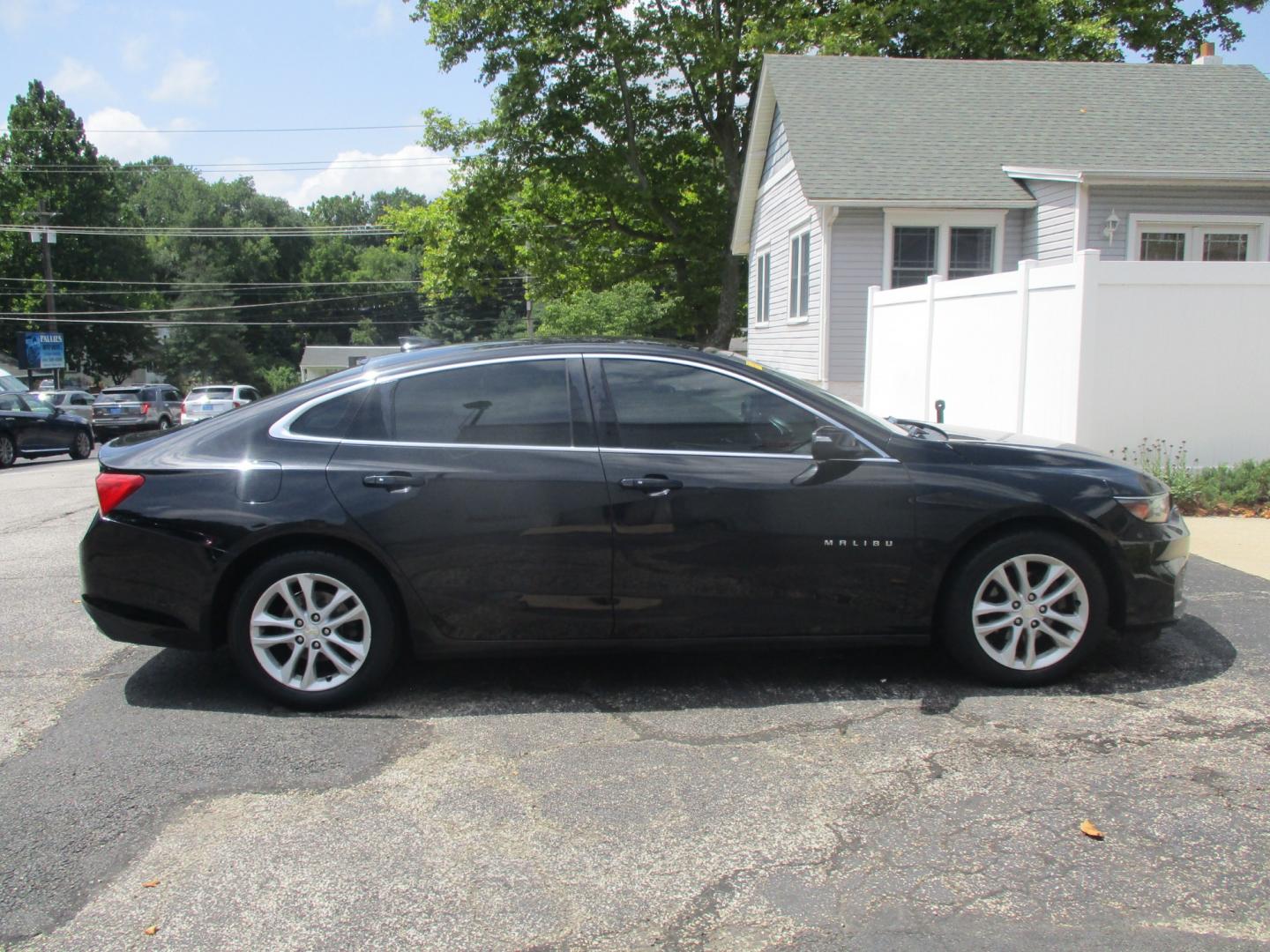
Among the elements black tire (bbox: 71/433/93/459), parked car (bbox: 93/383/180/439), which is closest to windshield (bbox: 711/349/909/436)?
black tire (bbox: 71/433/93/459)

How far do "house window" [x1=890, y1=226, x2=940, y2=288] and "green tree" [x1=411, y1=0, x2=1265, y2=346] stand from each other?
12.7 metres

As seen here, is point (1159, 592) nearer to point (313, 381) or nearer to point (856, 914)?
point (856, 914)

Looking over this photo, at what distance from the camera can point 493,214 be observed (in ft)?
101

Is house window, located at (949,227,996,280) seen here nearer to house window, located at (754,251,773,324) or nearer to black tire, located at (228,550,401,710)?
house window, located at (754,251,773,324)

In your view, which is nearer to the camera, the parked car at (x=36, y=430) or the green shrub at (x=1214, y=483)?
the green shrub at (x=1214, y=483)

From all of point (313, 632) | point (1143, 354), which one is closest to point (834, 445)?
point (313, 632)

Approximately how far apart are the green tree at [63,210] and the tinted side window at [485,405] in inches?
2319

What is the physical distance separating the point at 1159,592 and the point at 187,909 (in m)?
4.13

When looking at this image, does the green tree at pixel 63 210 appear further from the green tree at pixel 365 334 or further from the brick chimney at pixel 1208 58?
the brick chimney at pixel 1208 58

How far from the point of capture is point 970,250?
1614 centimetres

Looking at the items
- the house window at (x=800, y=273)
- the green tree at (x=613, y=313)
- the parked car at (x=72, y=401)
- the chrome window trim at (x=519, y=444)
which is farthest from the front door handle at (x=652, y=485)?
the parked car at (x=72, y=401)

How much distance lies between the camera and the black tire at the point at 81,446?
21656mm

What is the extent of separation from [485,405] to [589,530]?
2.47 feet

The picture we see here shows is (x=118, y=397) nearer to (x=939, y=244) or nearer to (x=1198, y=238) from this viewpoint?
(x=939, y=244)
